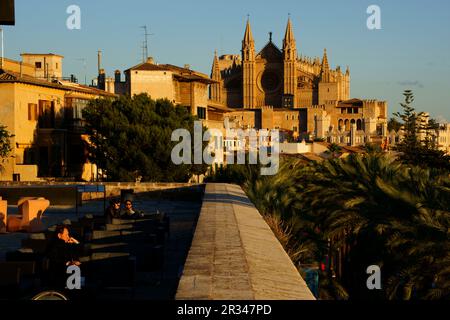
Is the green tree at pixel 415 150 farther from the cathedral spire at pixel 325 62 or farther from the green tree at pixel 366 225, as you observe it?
the cathedral spire at pixel 325 62

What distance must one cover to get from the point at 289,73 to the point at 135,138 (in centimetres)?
13342

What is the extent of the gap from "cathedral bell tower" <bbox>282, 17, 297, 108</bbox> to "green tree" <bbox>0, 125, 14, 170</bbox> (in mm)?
130099

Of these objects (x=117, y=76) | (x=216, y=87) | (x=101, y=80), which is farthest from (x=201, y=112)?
(x=216, y=87)

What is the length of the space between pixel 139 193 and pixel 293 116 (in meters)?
134

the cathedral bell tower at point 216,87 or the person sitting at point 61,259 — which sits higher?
the cathedral bell tower at point 216,87

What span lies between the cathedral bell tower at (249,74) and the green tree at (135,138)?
12725cm

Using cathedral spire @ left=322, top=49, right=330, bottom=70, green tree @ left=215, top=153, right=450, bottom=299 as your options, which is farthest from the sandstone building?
cathedral spire @ left=322, top=49, right=330, bottom=70

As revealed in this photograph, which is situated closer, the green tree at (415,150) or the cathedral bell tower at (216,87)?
the green tree at (415,150)

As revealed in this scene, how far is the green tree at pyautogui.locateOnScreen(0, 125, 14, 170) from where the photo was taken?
38656 millimetres

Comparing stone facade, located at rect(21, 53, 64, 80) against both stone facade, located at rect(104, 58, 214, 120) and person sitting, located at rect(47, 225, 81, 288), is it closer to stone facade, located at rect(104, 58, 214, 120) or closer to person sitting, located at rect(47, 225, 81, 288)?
stone facade, located at rect(104, 58, 214, 120)

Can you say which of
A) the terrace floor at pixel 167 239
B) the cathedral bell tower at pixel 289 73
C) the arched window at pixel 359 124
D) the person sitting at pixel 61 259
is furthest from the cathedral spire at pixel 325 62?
the person sitting at pixel 61 259

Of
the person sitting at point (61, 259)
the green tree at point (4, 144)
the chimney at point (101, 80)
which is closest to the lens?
the person sitting at point (61, 259)

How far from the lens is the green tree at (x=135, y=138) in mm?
41250

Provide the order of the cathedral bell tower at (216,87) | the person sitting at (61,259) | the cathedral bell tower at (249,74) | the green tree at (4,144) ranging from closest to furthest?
the person sitting at (61,259) → the green tree at (4,144) → the cathedral bell tower at (249,74) → the cathedral bell tower at (216,87)
